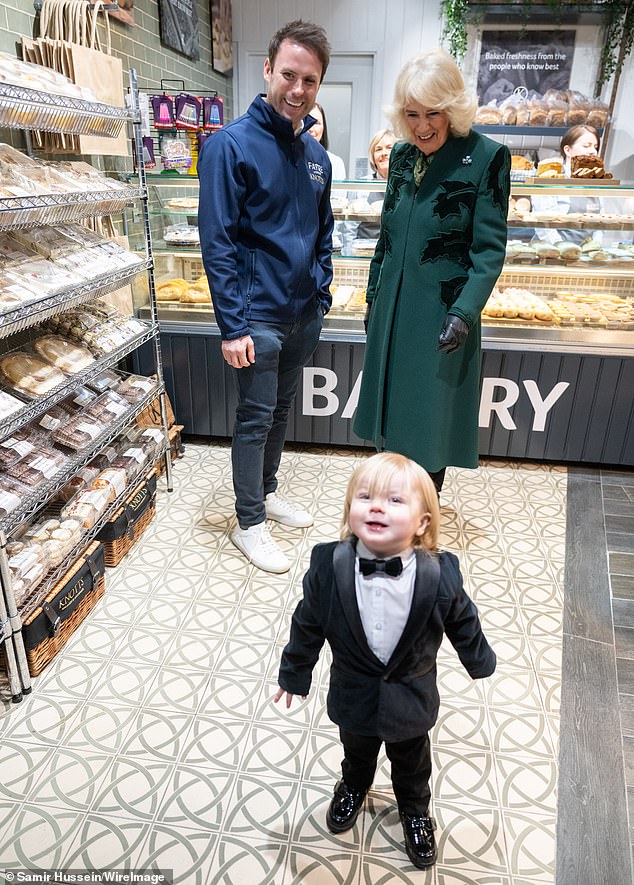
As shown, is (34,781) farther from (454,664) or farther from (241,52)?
(241,52)

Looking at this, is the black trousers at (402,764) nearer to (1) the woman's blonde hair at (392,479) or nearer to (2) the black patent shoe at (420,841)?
(2) the black patent shoe at (420,841)

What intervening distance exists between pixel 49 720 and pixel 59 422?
1.10 meters

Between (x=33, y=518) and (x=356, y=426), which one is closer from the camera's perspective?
(x=33, y=518)

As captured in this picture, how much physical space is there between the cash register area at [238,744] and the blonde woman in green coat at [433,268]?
2.24ft

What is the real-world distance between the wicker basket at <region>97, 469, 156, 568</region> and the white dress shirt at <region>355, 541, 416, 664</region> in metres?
1.58

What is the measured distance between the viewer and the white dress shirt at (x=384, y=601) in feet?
3.99

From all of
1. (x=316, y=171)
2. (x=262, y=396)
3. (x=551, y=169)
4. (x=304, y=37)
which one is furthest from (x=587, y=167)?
(x=262, y=396)

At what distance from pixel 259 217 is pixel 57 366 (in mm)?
947

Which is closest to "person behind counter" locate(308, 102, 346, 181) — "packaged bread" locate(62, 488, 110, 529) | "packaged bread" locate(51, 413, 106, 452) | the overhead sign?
"packaged bread" locate(51, 413, 106, 452)

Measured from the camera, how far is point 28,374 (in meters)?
2.19

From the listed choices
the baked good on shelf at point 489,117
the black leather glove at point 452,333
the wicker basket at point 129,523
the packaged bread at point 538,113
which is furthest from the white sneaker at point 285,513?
the packaged bread at point 538,113

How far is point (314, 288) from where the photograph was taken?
2.50m

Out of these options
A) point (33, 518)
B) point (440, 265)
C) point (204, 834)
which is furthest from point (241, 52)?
point (204, 834)

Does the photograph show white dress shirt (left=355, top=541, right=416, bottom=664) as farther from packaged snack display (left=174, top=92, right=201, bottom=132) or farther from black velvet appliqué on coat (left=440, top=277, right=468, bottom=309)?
packaged snack display (left=174, top=92, right=201, bottom=132)
